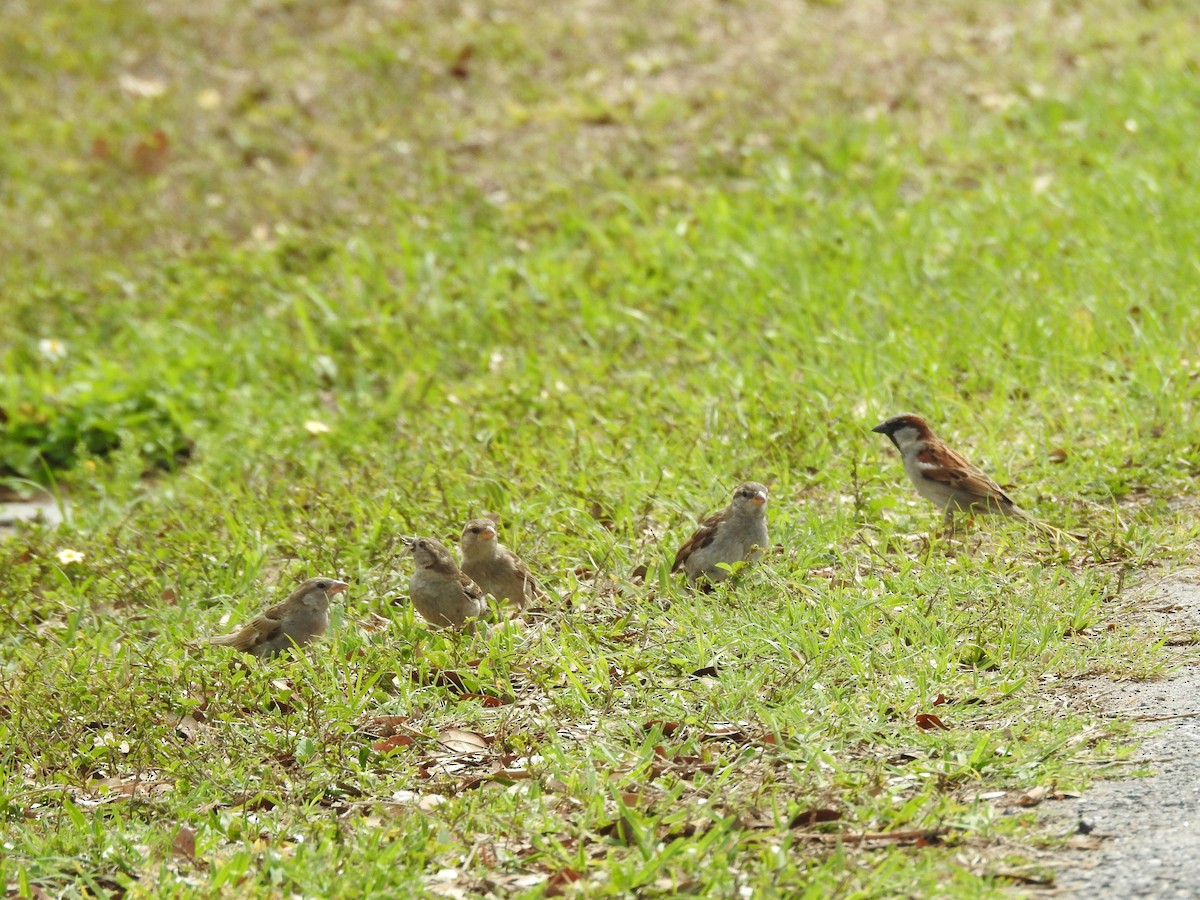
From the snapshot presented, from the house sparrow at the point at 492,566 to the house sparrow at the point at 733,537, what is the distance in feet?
2.42

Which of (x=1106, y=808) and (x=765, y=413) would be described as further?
(x=765, y=413)

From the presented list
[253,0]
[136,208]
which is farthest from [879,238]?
[253,0]

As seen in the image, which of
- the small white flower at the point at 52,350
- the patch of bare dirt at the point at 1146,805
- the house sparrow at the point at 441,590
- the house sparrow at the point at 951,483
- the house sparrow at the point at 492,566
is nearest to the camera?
the patch of bare dirt at the point at 1146,805

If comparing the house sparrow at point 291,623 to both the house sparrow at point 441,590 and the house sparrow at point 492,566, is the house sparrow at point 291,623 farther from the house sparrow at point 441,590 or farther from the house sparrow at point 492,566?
the house sparrow at point 492,566

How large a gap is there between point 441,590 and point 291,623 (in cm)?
64

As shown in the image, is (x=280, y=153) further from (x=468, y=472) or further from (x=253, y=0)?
(x=468, y=472)

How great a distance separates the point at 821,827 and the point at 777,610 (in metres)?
1.60

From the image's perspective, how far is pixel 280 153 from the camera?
1352cm

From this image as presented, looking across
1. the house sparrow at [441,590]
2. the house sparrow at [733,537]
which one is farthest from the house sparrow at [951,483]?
the house sparrow at [441,590]

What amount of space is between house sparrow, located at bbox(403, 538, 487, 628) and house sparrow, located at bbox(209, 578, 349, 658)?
15.1 inches

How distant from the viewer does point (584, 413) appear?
28.9ft

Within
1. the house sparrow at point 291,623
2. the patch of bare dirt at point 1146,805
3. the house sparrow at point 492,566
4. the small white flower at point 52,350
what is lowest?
the small white flower at point 52,350

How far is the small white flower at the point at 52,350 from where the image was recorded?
37.2 ft

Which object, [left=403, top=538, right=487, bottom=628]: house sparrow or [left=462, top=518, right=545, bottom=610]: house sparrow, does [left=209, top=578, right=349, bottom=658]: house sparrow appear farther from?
[left=462, top=518, right=545, bottom=610]: house sparrow
